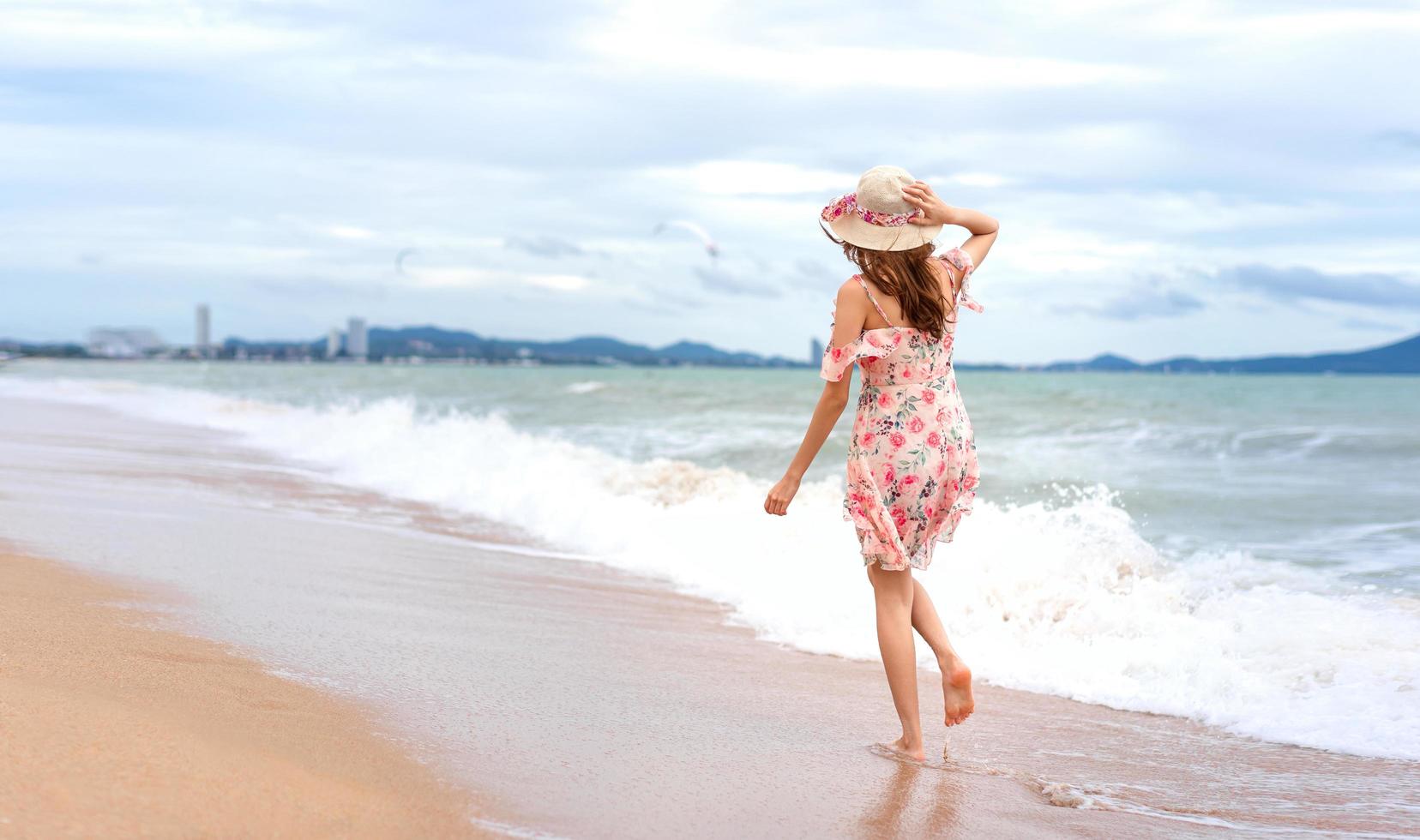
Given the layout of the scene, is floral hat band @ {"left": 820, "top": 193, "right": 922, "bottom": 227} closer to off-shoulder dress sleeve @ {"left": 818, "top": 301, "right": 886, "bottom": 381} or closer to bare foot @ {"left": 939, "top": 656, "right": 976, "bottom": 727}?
off-shoulder dress sleeve @ {"left": 818, "top": 301, "right": 886, "bottom": 381}

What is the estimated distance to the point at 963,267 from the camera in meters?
3.88

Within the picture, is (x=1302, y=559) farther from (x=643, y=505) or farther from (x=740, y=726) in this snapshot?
(x=740, y=726)

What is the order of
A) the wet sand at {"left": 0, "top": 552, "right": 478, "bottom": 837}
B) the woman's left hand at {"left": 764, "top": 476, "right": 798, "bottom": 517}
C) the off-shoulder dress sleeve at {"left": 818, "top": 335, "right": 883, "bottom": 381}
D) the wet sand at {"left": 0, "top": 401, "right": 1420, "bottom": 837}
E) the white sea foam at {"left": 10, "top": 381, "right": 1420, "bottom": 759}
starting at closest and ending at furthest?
the wet sand at {"left": 0, "top": 552, "right": 478, "bottom": 837}, the wet sand at {"left": 0, "top": 401, "right": 1420, "bottom": 837}, the off-shoulder dress sleeve at {"left": 818, "top": 335, "right": 883, "bottom": 381}, the woman's left hand at {"left": 764, "top": 476, "right": 798, "bottom": 517}, the white sea foam at {"left": 10, "top": 381, "right": 1420, "bottom": 759}

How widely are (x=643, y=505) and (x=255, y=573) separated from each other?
4211 millimetres

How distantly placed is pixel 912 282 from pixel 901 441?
49 cm

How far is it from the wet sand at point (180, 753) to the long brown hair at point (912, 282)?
75.3 inches

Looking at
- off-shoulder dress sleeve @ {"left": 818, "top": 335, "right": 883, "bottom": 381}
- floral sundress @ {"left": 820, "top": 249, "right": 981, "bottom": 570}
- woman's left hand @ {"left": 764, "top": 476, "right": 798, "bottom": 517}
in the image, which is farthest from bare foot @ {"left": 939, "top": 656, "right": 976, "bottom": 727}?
off-shoulder dress sleeve @ {"left": 818, "top": 335, "right": 883, "bottom": 381}

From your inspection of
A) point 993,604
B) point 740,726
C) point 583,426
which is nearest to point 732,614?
point 993,604

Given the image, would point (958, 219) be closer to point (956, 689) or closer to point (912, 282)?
point (912, 282)

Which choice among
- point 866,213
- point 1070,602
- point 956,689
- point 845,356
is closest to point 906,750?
point 956,689

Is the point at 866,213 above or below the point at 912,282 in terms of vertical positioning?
above

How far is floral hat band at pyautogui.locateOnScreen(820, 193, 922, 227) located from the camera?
371 centimetres

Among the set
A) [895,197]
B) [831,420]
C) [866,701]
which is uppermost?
[895,197]

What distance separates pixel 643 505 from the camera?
984 cm
